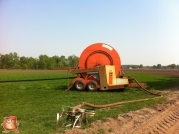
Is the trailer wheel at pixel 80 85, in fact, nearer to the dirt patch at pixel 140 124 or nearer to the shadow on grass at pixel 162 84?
the shadow on grass at pixel 162 84

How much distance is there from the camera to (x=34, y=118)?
21.2ft

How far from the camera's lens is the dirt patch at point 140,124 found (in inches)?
226

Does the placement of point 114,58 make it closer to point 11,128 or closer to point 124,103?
point 124,103

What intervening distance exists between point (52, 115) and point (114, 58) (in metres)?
8.10

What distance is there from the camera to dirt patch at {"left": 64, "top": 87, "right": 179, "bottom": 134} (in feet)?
18.8

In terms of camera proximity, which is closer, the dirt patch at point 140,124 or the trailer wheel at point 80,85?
the dirt patch at point 140,124

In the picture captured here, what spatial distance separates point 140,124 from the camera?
20.8 feet

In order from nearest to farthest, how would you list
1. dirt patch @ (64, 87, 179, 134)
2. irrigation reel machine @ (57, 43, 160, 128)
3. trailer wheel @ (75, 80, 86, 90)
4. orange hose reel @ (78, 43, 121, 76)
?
dirt patch @ (64, 87, 179, 134), irrigation reel machine @ (57, 43, 160, 128), trailer wheel @ (75, 80, 86, 90), orange hose reel @ (78, 43, 121, 76)

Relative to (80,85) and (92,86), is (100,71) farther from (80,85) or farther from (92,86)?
(80,85)

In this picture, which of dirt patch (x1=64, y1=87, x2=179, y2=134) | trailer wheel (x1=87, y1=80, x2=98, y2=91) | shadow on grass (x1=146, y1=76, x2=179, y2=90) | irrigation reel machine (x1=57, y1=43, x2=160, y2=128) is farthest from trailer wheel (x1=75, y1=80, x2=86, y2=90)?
dirt patch (x1=64, y1=87, x2=179, y2=134)

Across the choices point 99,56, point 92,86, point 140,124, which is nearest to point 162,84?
point 99,56

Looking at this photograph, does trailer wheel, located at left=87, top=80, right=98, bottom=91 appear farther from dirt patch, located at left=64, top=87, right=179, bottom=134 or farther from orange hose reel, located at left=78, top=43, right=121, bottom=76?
dirt patch, located at left=64, top=87, right=179, bottom=134

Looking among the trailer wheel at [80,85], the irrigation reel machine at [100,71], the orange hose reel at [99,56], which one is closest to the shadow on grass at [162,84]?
the irrigation reel machine at [100,71]

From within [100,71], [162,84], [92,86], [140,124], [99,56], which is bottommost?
[140,124]
